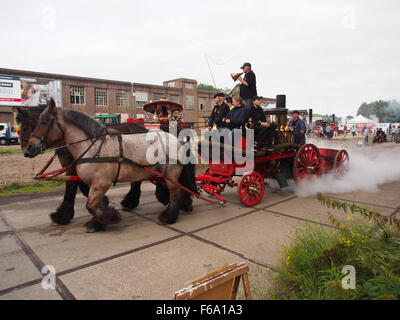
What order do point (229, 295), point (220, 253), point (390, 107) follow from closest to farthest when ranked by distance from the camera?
1. point (229, 295)
2. point (220, 253)
3. point (390, 107)

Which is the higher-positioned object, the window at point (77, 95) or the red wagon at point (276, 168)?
the window at point (77, 95)

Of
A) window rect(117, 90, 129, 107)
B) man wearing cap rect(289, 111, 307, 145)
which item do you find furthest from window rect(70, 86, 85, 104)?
man wearing cap rect(289, 111, 307, 145)

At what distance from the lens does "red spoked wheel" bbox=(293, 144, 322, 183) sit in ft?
21.3

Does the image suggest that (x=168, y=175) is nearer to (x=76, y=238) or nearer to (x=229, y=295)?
(x=76, y=238)

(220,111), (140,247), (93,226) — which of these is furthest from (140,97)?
(140,247)

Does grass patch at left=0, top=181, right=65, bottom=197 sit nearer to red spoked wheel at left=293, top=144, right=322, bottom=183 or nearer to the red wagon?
the red wagon

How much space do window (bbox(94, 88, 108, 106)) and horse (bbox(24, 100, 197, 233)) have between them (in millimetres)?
28455

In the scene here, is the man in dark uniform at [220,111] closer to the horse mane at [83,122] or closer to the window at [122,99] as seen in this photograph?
the horse mane at [83,122]

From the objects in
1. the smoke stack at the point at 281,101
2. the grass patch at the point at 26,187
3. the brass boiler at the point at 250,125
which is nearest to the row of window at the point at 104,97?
the smoke stack at the point at 281,101

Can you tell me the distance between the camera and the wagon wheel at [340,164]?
7.43 m

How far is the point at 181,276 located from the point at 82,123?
110 inches

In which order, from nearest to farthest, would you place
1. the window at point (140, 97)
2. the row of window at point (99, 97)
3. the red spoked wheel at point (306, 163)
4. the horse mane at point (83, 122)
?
the horse mane at point (83, 122), the red spoked wheel at point (306, 163), the row of window at point (99, 97), the window at point (140, 97)

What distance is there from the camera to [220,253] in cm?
346
